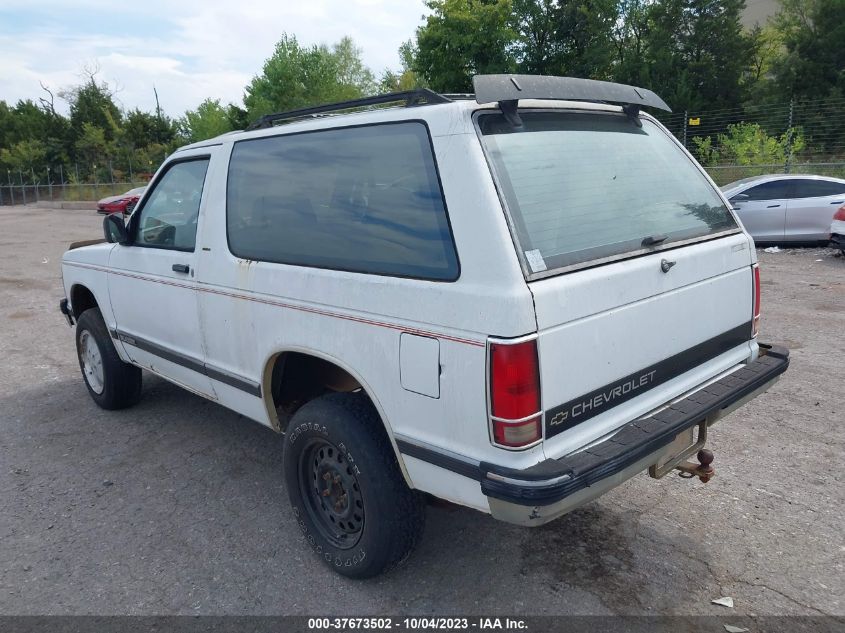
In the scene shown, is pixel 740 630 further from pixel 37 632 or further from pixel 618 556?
pixel 37 632

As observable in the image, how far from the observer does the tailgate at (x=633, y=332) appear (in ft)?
7.95

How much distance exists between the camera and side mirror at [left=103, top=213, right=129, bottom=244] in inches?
175

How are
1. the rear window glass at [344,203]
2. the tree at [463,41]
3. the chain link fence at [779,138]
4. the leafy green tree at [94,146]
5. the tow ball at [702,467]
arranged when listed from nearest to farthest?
the rear window glass at [344,203]
the tow ball at [702,467]
the chain link fence at [779,138]
the tree at [463,41]
the leafy green tree at [94,146]

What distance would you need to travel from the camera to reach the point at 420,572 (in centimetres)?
316

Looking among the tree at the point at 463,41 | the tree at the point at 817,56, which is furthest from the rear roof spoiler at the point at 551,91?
the tree at the point at 463,41

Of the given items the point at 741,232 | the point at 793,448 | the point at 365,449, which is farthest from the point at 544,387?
the point at 793,448

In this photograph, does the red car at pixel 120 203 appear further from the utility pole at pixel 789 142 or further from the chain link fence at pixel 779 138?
the utility pole at pixel 789 142

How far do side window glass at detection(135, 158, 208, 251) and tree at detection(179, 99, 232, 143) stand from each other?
5498 cm

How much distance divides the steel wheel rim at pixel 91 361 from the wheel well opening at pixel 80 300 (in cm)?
30

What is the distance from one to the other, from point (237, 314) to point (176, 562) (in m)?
1.27

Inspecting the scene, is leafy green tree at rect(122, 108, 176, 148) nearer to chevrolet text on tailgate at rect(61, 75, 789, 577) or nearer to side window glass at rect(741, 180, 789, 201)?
side window glass at rect(741, 180, 789, 201)

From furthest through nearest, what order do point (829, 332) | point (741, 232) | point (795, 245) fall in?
point (795, 245) < point (829, 332) < point (741, 232)

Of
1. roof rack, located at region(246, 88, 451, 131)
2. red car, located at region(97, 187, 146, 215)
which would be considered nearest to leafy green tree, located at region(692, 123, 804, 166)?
red car, located at region(97, 187, 146, 215)

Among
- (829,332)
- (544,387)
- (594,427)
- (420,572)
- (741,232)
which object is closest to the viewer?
(544,387)
